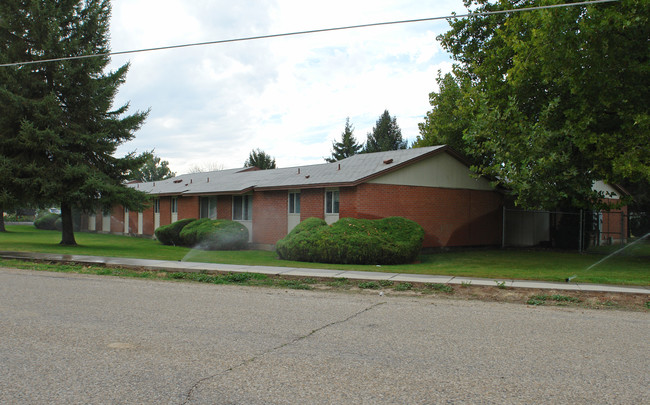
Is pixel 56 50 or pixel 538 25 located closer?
pixel 538 25

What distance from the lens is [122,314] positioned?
7789 millimetres

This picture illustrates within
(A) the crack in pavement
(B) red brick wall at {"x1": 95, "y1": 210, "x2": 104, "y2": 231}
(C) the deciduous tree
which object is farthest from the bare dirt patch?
(B) red brick wall at {"x1": 95, "y1": 210, "x2": 104, "y2": 231}

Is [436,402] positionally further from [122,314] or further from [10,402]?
[122,314]

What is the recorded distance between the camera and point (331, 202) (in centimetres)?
2198

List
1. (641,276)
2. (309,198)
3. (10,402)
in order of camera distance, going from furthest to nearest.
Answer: (309,198) → (641,276) → (10,402)

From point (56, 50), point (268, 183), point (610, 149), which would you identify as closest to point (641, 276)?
point (610, 149)

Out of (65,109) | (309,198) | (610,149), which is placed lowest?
(309,198)

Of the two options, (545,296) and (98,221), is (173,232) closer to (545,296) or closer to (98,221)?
(98,221)

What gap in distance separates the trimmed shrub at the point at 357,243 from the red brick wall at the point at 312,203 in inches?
125

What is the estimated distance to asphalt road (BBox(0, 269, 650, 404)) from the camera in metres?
4.38

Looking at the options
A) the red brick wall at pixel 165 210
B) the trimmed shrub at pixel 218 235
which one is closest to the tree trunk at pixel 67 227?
the trimmed shrub at pixel 218 235

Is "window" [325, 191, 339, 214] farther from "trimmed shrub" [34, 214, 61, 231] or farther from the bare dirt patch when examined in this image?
"trimmed shrub" [34, 214, 61, 231]

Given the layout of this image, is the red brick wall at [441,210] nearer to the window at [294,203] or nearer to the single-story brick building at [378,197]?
the single-story brick building at [378,197]

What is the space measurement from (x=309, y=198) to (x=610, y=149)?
477 inches
